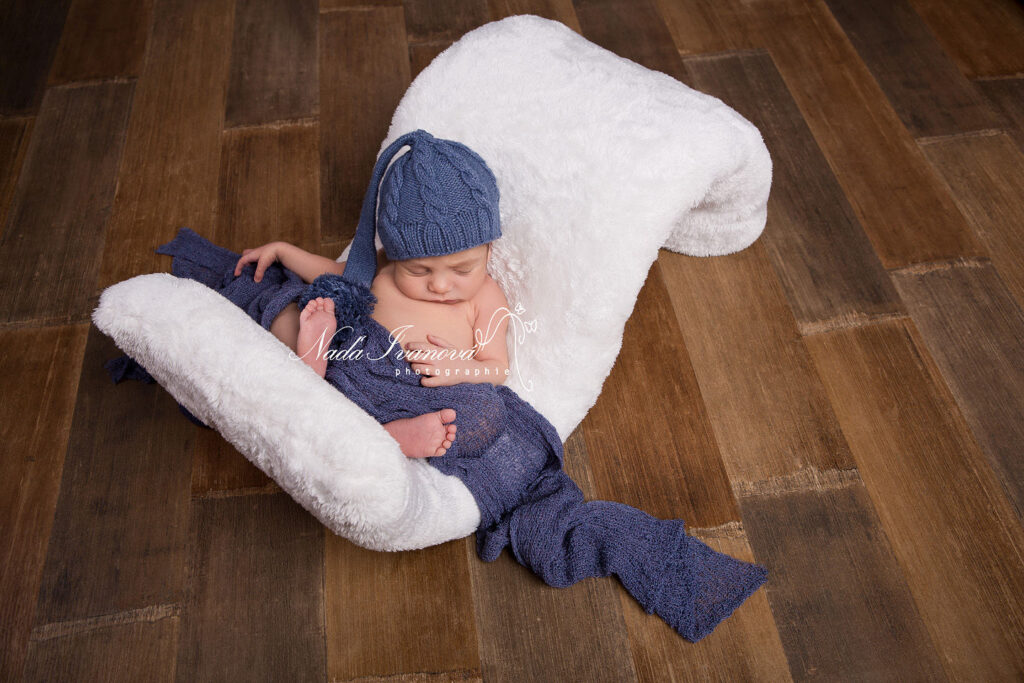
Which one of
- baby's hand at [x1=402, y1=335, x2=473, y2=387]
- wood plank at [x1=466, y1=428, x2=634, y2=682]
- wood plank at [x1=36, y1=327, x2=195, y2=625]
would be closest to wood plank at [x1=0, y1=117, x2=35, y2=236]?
wood plank at [x1=36, y1=327, x2=195, y2=625]

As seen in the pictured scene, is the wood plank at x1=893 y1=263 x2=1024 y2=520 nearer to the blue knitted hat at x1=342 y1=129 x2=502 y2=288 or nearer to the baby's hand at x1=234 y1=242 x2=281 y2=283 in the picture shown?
the blue knitted hat at x1=342 y1=129 x2=502 y2=288

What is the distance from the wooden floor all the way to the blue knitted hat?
40 centimetres

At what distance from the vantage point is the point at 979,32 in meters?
1.86

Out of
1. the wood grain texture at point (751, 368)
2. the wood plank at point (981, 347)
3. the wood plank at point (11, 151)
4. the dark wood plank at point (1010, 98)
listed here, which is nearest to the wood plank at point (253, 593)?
the wood grain texture at point (751, 368)

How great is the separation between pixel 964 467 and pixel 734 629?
0.49 meters

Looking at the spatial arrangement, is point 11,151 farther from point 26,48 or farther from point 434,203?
point 434,203

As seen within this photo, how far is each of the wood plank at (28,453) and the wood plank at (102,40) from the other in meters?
0.79

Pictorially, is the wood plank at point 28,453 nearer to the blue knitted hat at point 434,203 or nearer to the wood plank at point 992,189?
the blue knitted hat at point 434,203

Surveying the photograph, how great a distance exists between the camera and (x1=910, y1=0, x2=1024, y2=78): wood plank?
70.3 inches

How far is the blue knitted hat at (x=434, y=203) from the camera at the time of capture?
1.05 metres

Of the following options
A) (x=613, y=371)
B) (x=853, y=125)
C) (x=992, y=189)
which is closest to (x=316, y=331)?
(x=613, y=371)

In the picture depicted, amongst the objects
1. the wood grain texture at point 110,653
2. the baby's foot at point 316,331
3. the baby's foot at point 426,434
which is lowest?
the wood grain texture at point 110,653

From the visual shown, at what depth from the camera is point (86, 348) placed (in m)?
1.34

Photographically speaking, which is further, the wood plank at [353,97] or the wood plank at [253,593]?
the wood plank at [353,97]
